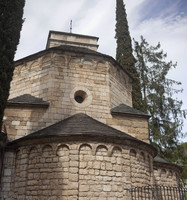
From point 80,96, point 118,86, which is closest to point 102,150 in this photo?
point 80,96

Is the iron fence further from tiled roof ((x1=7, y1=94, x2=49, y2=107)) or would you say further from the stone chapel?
tiled roof ((x1=7, y1=94, x2=49, y2=107))

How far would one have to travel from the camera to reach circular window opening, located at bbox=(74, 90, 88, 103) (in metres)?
10.1

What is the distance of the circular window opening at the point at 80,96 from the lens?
1014 centimetres

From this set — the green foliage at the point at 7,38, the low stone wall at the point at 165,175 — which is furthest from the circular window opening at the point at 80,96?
the low stone wall at the point at 165,175

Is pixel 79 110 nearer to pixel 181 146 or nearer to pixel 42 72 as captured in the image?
pixel 42 72

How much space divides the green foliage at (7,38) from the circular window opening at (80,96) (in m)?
3.29

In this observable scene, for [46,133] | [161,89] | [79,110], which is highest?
[161,89]

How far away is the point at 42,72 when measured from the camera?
10.4 meters

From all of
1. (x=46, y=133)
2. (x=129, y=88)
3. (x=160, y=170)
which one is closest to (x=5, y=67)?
(x=46, y=133)

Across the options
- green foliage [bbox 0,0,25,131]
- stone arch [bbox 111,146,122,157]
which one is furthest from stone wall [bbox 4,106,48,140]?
stone arch [bbox 111,146,122,157]

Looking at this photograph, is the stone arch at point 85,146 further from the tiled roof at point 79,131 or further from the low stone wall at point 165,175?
A: the low stone wall at point 165,175

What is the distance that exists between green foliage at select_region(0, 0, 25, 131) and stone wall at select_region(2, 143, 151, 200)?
78.8 inches

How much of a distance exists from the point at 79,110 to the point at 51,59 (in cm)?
265

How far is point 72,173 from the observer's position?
275 inches
